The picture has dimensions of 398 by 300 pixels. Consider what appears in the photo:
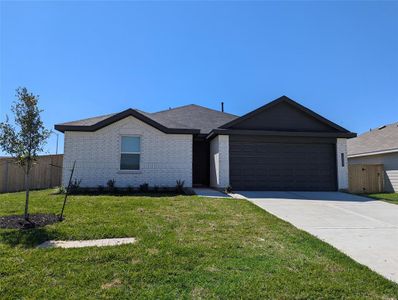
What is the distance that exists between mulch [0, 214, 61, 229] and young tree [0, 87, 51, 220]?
0.24 meters

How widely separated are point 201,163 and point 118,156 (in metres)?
5.20

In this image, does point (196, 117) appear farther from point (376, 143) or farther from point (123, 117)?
point (376, 143)

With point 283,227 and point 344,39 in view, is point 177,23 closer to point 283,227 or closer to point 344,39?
point 344,39

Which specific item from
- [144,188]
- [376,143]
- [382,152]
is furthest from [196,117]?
[376,143]

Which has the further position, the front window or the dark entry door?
the dark entry door

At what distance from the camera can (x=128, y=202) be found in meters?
9.50

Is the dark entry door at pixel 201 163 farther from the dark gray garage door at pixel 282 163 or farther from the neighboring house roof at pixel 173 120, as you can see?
the dark gray garage door at pixel 282 163

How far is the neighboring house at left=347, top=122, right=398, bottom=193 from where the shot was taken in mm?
17703

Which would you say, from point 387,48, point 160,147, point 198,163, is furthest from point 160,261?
point 387,48

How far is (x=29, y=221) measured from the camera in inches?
258

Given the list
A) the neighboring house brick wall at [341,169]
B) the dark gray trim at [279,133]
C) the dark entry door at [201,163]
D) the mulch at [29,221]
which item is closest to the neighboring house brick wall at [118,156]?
the dark gray trim at [279,133]

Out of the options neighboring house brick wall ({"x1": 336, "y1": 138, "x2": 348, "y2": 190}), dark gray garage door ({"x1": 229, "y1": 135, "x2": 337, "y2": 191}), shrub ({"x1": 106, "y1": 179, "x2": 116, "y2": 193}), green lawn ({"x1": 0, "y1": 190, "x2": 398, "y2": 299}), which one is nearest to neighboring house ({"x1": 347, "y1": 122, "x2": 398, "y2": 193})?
neighboring house brick wall ({"x1": 336, "y1": 138, "x2": 348, "y2": 190})

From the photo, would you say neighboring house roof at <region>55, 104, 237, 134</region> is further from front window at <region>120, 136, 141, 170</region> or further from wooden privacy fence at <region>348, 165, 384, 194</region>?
wooden privacy fence at <region>348, 165, 384, 194</region>

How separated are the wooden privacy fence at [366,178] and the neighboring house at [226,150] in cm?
260
